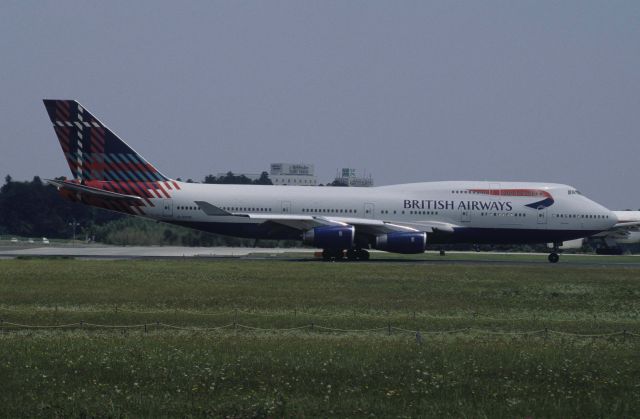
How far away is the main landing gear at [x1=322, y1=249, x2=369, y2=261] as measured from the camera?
4988 cm

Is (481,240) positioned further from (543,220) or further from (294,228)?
(294,228)

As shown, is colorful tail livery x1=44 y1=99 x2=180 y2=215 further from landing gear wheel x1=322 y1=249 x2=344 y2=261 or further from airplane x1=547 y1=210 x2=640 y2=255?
airplane x1=547 y1=210 x2=640 y2=255

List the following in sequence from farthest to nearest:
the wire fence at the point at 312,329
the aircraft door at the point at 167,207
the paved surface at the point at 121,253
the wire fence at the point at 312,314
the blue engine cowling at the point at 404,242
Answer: the paved surface at the point at 121,253
the aircraft door at the point at 167,207
the blue engine cowling at the point at 404,242
the wire fence at the point at 312,314
the wire fence at the point at 312,329

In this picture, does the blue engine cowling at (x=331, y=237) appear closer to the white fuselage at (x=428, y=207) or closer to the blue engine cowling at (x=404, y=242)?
the blue engine cowling at (x=404, y=242)

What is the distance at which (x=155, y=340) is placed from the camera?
59.6 ft

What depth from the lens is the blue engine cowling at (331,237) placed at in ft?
156

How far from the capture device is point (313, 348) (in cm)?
1736

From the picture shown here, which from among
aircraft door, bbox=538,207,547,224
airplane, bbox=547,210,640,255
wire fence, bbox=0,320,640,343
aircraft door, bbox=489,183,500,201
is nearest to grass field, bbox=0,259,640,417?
wire fence, bbox=0,320,640,343

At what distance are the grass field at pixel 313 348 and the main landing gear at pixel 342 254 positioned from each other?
1505 cm

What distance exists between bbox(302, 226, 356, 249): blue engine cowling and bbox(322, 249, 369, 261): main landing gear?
1.80 m

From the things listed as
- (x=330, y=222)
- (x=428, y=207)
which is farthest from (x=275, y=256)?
(x=428, y=207)

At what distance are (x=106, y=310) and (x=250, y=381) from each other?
11.1 meters

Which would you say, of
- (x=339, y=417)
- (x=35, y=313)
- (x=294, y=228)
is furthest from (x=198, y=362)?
(x=294, y=228)

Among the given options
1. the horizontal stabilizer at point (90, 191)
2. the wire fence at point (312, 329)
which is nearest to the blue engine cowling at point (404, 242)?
the horizontal stabilizer at point (90, 191)
